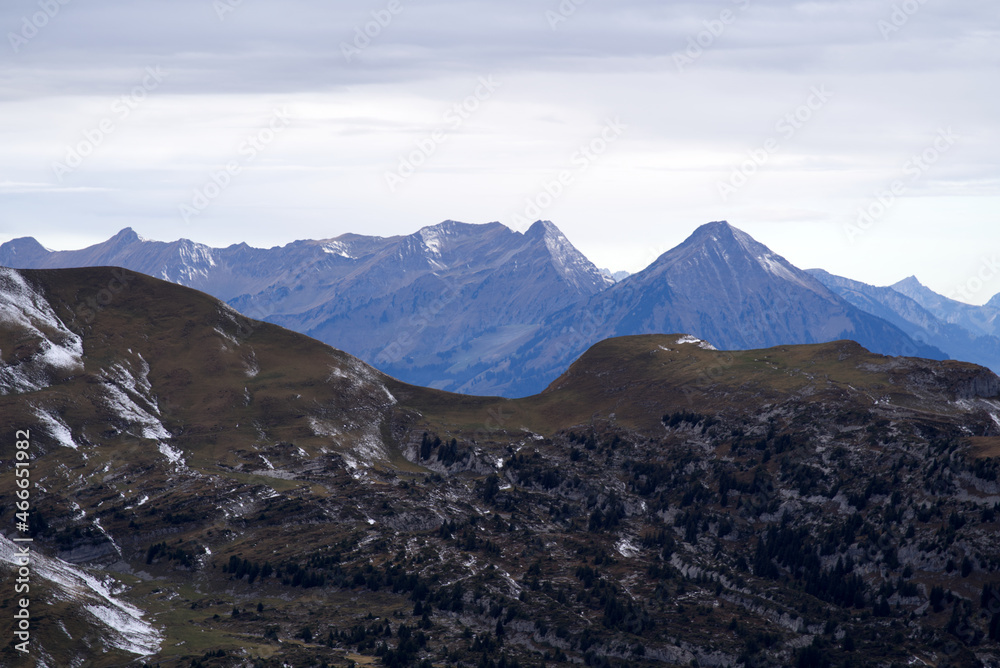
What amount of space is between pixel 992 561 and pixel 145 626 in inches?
6625

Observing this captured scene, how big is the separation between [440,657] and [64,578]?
71.8m

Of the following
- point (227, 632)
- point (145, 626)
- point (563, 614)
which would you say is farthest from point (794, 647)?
point (145, 626)

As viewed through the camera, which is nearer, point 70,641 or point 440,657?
point 70,641

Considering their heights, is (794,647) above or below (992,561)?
below

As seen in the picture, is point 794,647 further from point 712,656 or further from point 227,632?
point 227,632

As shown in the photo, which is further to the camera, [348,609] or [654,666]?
[348,609]

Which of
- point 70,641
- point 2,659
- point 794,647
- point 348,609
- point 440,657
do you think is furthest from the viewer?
point 348,609

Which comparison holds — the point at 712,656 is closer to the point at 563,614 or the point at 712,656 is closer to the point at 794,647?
the point at 794,647

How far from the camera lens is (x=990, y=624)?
608 feet

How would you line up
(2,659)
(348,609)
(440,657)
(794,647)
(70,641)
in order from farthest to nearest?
(348,609) < (794,647) < (440,657) < (70,641) < (2,659)

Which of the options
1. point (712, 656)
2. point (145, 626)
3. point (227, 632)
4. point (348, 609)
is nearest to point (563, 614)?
point (712, 656)

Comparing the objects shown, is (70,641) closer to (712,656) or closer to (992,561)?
(712,656)

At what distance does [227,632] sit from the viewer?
591 feet

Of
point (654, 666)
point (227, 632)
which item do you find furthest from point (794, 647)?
point (227, 632)
